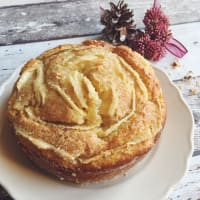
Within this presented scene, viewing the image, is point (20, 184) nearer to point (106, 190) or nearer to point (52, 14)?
point (106, 190)

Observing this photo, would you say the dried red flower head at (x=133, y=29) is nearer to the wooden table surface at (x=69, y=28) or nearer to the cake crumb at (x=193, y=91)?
the wooden table surface at (x=69, y=28)

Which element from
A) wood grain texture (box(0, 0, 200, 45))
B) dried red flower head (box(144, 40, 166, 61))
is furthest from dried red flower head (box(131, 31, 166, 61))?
wood grain texture (box(0, 0, 200, 45))

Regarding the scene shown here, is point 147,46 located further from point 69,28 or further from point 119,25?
point 69,28

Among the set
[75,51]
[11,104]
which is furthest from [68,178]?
[75,51]

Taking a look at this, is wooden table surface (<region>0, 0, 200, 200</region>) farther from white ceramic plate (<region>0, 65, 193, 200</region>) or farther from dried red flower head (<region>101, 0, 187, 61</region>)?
white ceramic plate (<region>0, 65, 193, 200</region>)

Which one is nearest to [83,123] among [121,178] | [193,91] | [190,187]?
[121,178]

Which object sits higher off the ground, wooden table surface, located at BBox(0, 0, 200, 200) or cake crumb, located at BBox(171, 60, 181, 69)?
wooden table surface, located at BBox(0, 0, 200, 200)
